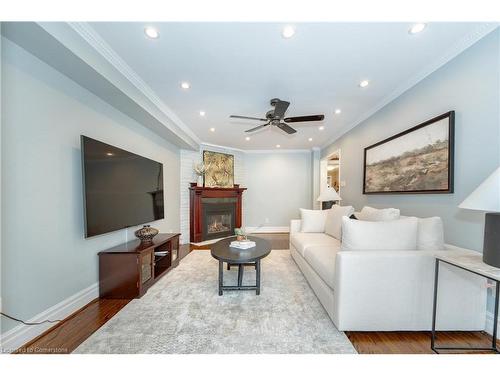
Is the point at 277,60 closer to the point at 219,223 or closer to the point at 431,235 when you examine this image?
the point at 431,235

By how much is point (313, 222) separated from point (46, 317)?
331cm

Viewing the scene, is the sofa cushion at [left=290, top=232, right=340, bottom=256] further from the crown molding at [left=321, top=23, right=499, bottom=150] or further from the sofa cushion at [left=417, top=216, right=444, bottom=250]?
the crown molding at [left=321, top=23, right=499, bottom=150]

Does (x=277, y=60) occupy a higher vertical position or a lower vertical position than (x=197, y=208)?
higher

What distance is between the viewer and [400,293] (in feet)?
4.71

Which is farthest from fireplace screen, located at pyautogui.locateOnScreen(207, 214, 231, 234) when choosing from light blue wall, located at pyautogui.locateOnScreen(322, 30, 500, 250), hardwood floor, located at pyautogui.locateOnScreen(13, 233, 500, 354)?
light blue wall, located at pyautogui.locateOnScreen(322, 30, 500, 250)

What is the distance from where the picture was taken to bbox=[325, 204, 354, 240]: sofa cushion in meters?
2.74

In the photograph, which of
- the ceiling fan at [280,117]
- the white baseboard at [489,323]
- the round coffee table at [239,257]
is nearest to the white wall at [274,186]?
the ceiling fan at [280,117]

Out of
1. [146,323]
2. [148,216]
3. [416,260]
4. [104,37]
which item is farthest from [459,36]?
[148,216]

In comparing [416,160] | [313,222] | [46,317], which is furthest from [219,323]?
[416,160]

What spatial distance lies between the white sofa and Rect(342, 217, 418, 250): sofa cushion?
108 mm

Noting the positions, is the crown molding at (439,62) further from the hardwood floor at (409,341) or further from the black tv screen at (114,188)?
the black tv screen at (114,188)

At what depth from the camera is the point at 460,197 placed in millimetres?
1744
